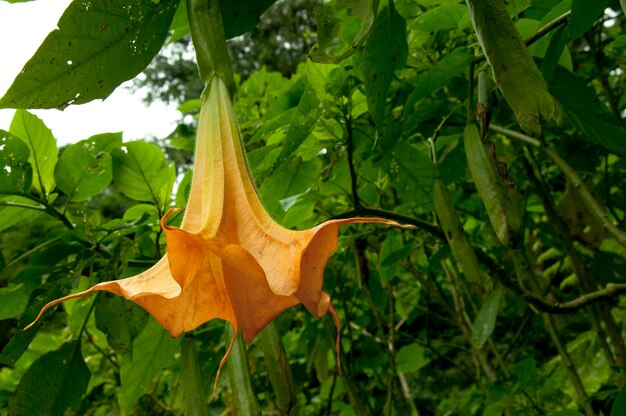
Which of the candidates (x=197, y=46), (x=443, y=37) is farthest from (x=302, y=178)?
(x=197, y=46)

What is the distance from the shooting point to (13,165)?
1.02 metres

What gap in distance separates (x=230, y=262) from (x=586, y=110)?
2.03 ft

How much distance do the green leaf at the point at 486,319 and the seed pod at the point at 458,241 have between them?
338mm

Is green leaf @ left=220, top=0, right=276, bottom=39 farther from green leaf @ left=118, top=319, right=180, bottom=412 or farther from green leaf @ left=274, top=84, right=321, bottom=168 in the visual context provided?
green leaf @ left=118, top=319, right=180, bottom=412

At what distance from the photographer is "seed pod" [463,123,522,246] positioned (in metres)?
0.71

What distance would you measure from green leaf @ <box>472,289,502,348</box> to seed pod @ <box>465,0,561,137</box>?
32.5 inches

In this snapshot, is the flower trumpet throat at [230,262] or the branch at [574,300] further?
the branch at [574,300]

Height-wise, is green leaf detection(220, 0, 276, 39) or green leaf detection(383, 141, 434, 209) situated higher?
green leaf detection(220, 0, 276, 39)

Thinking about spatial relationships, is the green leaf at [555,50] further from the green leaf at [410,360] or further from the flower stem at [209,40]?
the green leaf at [410,360]

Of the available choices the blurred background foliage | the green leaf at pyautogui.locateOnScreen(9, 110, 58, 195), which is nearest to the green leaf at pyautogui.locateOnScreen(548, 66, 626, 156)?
the blurred background foliage

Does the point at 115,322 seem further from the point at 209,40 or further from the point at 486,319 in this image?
the point at 486,319

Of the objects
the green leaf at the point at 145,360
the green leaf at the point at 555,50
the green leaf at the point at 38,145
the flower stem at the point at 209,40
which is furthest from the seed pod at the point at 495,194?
the green leaf at the point at 38,145

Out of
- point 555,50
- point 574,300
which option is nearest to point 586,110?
point 555,50

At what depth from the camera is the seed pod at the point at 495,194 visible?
0.71m
